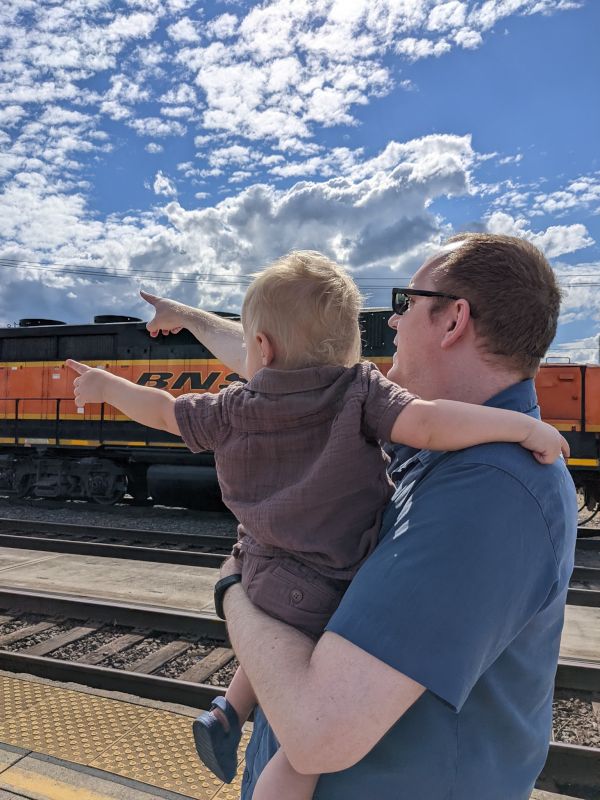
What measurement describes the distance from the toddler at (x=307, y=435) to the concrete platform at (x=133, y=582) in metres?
4.55

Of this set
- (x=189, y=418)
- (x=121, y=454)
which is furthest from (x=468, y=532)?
(x=121, y=454)

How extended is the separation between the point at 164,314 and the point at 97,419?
36.7 feet

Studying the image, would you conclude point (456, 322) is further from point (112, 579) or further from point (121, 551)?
point (121, 551)

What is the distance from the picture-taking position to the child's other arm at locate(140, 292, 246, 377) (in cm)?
215

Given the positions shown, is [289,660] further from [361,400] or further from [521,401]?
[521,401]

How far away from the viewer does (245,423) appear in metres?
1.38

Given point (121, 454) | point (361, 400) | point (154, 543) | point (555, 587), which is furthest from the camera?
point (121, 454)

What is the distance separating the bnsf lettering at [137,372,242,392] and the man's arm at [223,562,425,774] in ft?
33.6

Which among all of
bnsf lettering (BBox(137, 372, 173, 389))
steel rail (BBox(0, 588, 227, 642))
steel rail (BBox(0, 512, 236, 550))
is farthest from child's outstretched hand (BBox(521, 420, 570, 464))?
bnsf lettering (BBox(137, 372, 173, 389))

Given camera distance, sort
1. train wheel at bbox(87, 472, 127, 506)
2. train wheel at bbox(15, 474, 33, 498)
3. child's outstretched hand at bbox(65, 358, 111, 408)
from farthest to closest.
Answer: train wheel at bbox(15, 474, 33, 498) → train wheel at bbox(87, 472, 127, 506) → child's outstretched hand at bbox(65, 358, 111, 408)

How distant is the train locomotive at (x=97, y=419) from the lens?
11633 mm

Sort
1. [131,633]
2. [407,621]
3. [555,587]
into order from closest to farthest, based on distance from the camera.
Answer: [407,621]
[555,587]
[131,633]

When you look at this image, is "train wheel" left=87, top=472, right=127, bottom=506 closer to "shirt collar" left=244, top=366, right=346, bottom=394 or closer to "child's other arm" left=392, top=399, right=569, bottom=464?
"shirt collar" left=244, top=366, right=346, bottom=394

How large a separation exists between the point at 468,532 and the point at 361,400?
0.39 m
